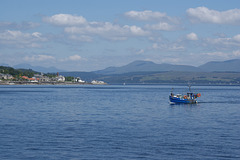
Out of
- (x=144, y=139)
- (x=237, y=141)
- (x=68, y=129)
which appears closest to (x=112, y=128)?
(x=68, y=129)

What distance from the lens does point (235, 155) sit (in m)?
30.0

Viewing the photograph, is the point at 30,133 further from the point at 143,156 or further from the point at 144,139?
the point at 143,156

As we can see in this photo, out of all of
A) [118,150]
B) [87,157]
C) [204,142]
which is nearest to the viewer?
[87,157]

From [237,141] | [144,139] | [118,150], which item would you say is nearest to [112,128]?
[144,139]

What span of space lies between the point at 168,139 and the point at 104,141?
21.7 feet

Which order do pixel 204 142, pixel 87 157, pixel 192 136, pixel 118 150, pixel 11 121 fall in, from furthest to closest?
pixel 11 121, pixel 192 136, pixel 204 142, pixel 118 150, pixel 87 157

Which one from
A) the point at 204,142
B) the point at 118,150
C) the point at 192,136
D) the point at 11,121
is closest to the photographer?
the point at 118,150

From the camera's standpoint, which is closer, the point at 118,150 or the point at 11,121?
the point at 118,150

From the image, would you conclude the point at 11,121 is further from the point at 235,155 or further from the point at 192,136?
the point at 235,155

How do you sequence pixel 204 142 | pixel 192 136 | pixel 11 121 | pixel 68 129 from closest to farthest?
1. pixel 204 142
2. pixel 192 136
3. pixel 68 129
4. pixel 11 121

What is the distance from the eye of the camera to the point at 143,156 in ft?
96.7

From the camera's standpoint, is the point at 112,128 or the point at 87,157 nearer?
the point at 87,157

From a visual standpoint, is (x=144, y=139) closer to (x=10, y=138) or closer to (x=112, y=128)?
(x=112, y=128)

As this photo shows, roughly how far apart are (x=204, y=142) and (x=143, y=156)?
863cm
